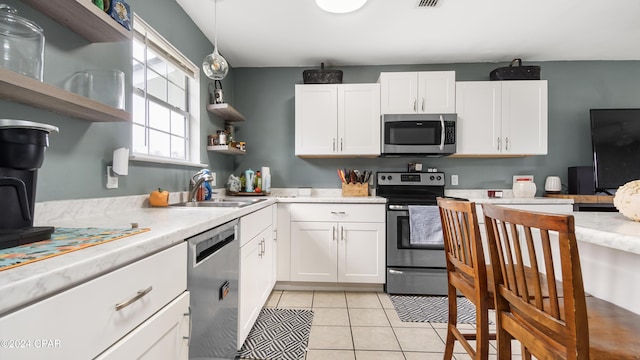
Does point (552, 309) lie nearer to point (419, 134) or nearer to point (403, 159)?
point (419, 134)

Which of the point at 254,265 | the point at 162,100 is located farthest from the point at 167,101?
the point at 254,265

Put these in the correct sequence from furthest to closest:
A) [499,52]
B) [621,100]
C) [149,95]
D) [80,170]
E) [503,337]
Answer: [621,100] < [499,52] < [149,95] < [80,170] < [503,337]

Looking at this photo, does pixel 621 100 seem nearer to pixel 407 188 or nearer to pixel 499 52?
pixel 499 52

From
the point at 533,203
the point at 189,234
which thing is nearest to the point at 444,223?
the point at 189,234

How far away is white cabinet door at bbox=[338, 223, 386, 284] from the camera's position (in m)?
2.77

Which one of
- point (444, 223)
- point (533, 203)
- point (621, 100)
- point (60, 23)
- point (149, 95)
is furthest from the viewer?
point (621, 100)

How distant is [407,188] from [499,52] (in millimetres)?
1742

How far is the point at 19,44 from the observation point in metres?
0.96

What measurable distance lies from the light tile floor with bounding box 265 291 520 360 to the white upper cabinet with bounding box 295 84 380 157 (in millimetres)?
1485

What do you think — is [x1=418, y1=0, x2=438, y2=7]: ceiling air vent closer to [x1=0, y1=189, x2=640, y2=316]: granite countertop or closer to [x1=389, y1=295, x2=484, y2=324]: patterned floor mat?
[x1=0, y1=189, x2=640, y2=316]: granite countertop

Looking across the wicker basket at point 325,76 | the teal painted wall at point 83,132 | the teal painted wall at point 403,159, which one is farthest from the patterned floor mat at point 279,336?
the wicker basket at point 325,76

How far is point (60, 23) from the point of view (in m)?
1.23

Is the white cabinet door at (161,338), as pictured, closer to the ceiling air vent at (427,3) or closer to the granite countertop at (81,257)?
the granite countertop at (81,257)

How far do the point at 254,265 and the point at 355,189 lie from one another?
156cm
